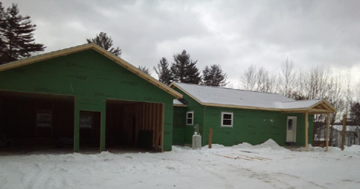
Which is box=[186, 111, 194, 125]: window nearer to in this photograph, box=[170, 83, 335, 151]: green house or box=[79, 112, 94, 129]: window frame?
box=[170, 83, 335, 151]: green house

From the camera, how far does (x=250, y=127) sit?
18719 millimetres

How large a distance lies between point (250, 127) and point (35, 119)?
14296 millimetres

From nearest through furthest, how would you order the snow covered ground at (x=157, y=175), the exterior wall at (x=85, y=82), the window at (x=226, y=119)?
the snow covered ground at (x=157, y=175)
the exterior wall at (x=85, y=82)
the window at (x=226, y=119)

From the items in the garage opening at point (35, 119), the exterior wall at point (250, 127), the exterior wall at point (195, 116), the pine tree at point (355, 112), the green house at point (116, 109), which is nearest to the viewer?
the green house at point (116, 109)

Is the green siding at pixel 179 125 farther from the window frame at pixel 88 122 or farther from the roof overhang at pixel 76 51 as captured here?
the window frame at pixel 88 122

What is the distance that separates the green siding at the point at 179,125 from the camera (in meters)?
18.4

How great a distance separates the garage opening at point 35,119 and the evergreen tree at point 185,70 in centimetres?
2622

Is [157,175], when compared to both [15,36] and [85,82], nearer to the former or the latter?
[85,82]

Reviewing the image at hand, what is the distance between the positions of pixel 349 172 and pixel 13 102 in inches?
711

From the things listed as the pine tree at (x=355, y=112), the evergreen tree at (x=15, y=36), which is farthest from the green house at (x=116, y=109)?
the pine tree at (x=355, y=112)

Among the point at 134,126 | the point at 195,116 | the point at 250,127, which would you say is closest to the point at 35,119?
the point at 134,126

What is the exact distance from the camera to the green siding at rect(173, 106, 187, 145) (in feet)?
60.4

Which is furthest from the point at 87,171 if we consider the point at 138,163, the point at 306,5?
the point at 306,5

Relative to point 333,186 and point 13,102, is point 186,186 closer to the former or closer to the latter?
point 333,186
